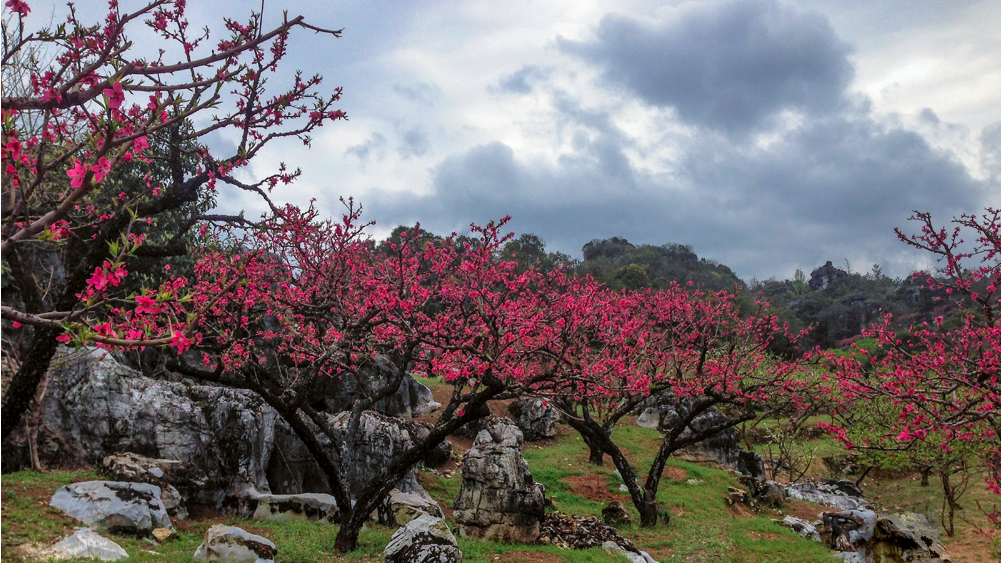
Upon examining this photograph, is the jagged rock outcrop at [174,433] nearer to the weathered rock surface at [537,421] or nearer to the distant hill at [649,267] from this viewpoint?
the weathered rock surface at [537,421]

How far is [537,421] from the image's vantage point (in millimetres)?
28844

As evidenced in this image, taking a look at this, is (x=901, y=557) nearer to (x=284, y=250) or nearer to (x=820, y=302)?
(x=284, y=250)

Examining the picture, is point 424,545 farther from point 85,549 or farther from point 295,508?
point 295,508

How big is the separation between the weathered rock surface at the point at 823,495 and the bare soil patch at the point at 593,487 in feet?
26.1

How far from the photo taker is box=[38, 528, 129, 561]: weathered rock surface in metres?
8.60

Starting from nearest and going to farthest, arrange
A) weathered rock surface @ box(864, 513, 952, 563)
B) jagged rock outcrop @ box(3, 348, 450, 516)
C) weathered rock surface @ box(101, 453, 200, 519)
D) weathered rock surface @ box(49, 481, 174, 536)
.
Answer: weathered rock surface @ box(49, 481, 174, 536), weathered rock surface @ box(101, 453, 200, 519), jagged rock outcrop @ box(3, 348, 450, 516), weathered rock surface @ box(864, 513, 952, 563)

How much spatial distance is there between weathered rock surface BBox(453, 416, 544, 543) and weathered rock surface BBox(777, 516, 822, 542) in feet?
30.6

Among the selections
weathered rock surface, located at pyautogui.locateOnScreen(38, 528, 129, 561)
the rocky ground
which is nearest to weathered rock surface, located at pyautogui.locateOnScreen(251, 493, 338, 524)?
the rocky ground

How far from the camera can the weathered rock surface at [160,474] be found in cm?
1234

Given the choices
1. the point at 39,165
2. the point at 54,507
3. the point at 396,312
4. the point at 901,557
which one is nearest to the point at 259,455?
the point at 54,507

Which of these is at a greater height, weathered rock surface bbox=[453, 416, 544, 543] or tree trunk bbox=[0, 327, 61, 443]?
tree trunk bbox=[0, 327, 61, 443]

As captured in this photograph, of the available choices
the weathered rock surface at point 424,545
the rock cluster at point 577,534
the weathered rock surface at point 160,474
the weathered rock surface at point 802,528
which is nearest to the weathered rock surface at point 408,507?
the rock cluster at point 577,534

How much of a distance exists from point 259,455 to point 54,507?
5611 millimetres

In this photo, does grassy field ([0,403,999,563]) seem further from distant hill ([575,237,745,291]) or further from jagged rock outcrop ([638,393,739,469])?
distant hill ([575,237,745,291])
